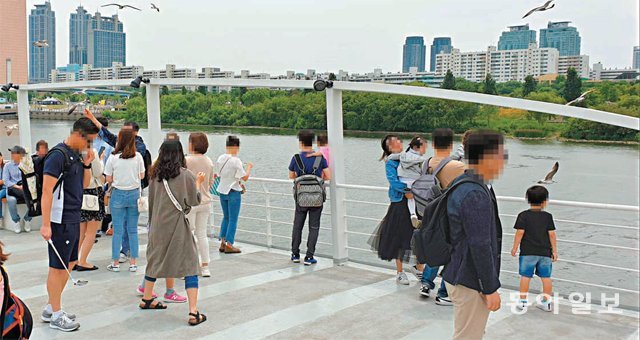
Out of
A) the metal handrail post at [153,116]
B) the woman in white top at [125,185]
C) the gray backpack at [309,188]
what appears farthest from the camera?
the metal handrail post at [153,116]

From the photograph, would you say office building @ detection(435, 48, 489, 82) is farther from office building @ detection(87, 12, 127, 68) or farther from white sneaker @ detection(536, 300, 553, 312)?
white sneaker @ detection(536, 300, 553, 312)

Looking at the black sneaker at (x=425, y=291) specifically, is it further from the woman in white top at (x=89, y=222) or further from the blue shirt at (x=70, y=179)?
the woman in white top at (x=89, y=222)

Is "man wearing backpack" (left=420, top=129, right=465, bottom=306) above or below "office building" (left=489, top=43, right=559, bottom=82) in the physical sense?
below

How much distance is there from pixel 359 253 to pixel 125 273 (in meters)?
9.22

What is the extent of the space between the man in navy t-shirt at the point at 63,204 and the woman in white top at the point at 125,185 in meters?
1.34

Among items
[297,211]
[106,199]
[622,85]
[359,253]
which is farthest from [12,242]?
[622,85]

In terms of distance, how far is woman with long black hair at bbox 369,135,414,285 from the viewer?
5555 mm

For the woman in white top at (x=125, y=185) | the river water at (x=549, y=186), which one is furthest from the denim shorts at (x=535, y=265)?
the river water at (x=549, y=186)

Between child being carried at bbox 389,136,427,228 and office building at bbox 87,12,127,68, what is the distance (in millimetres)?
15844

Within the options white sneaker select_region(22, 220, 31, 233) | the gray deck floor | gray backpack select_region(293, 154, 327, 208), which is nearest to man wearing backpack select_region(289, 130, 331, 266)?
gray backpack select_region(293, 154, 327, 208)

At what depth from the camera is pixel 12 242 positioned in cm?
755

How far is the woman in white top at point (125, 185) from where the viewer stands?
19.2ft

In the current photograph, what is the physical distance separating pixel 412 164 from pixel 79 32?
2740cm

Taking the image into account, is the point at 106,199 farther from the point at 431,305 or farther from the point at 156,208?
the point at 431,305
